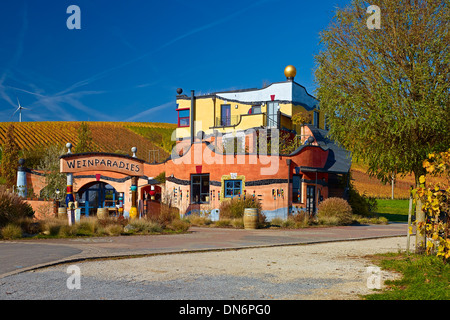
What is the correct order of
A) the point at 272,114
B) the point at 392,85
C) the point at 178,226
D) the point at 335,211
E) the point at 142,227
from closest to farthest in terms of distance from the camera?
the point at 392,85
the point at 142,227
the point at 178,226
the point at 335,211
the point at 272,114

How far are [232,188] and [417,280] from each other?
1940 cm

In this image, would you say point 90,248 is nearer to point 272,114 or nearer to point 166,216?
point 166,216

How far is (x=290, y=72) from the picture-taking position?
3731 centimetres

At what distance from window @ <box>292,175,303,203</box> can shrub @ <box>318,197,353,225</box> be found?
54.4 inches

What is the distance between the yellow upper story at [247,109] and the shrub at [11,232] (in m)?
21.4

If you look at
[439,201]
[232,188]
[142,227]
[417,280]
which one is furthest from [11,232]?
[232,188]

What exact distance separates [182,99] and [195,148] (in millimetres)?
11991

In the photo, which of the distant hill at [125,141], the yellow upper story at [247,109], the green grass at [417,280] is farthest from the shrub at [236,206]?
the distant hill at [125,141]

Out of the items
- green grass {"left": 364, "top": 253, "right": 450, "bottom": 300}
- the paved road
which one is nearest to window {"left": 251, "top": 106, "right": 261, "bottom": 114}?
the paved road

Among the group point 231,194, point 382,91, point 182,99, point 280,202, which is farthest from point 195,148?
point 382,91

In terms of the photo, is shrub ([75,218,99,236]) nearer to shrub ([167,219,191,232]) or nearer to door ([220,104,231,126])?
shrub ([167,219,191,232])

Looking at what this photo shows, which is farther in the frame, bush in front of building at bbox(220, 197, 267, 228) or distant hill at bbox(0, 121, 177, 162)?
distant hill at bbox(0, 121, 177, 162)

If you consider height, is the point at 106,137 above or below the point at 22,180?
above

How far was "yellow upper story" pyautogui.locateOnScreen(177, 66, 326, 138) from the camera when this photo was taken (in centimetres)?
3488
